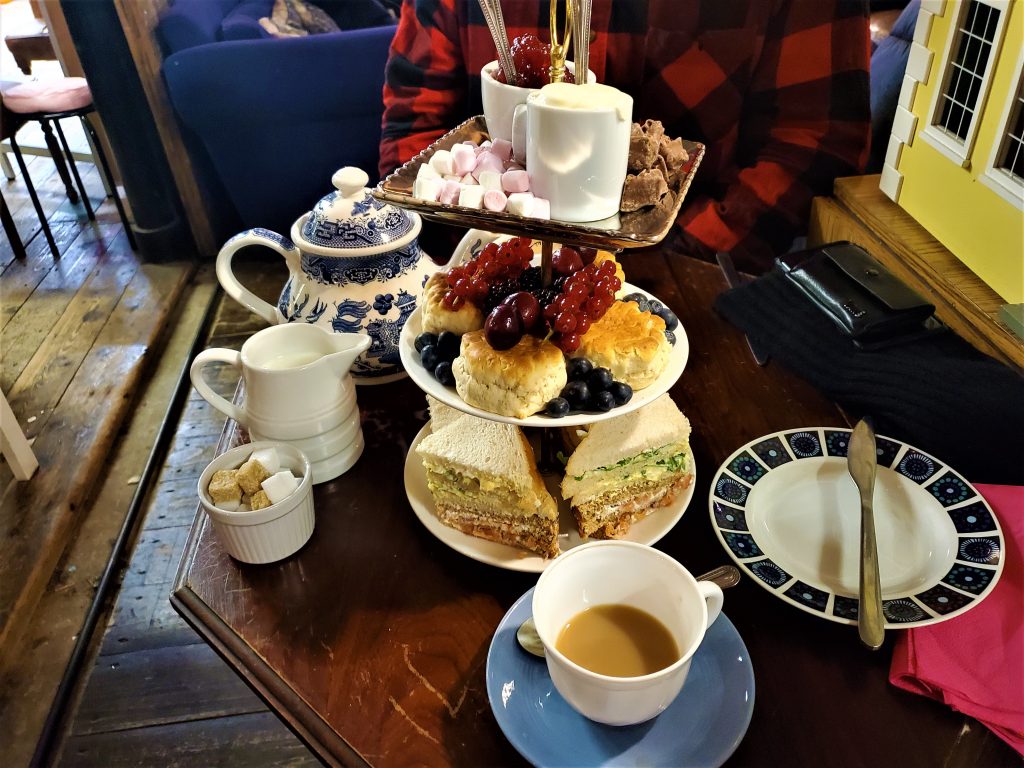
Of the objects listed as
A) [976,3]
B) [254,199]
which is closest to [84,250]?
[254,199]

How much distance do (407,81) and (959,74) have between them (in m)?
0.99

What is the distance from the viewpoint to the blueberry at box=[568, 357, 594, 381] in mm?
683

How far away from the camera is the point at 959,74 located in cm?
106

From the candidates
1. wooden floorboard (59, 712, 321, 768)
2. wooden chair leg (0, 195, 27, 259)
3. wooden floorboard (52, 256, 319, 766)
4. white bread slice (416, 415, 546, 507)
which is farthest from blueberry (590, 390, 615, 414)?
wooden chair leg (0, 195, 27, 259)

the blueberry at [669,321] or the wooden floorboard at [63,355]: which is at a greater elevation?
the blueberry at [669,321]

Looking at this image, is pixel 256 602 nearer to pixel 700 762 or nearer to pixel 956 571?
pixel 700 762

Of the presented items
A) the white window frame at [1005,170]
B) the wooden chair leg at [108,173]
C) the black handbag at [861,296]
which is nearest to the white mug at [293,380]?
the black handbag at [861,296]

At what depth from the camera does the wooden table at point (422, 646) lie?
63 cm

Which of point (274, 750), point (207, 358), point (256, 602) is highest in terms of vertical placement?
point (207, 358)

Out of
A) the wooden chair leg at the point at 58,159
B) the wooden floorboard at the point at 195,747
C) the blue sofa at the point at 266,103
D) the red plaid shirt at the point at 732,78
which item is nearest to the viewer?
the wooden floorboard at the point at 195,747

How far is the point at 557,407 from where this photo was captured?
0.66 meters

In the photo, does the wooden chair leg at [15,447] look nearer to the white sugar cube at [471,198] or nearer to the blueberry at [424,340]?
the blueberry at [424,340]

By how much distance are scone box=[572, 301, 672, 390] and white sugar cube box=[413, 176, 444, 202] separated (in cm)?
18

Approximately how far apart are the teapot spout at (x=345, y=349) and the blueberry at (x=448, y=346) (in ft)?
0.56
